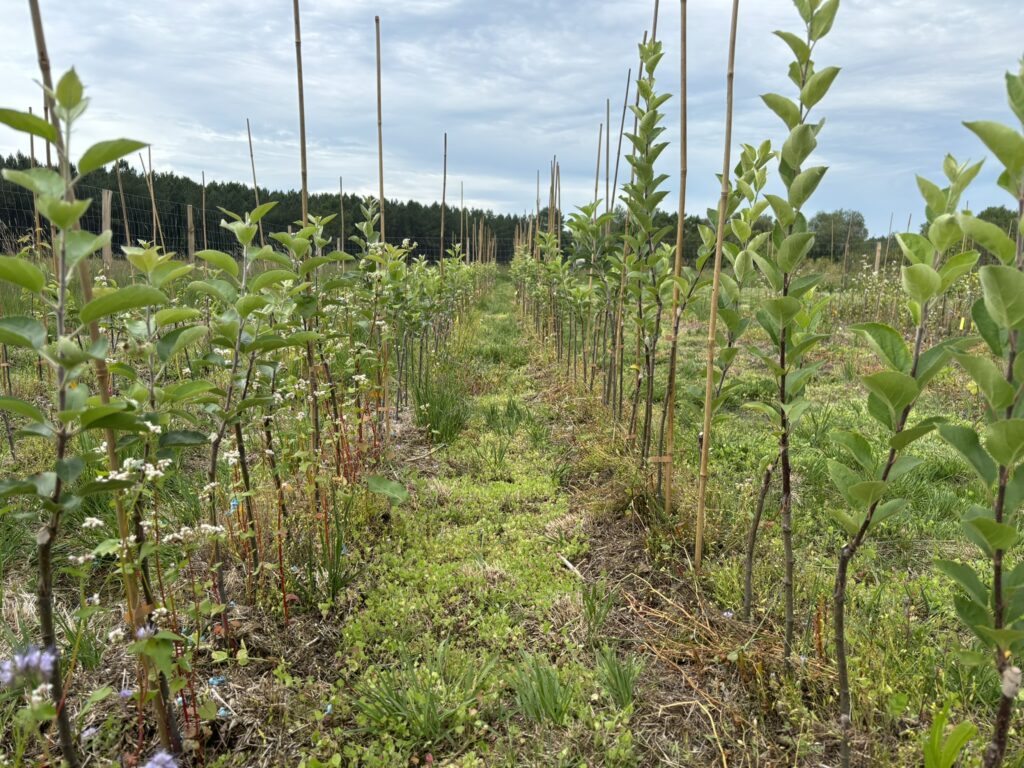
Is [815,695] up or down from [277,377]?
down

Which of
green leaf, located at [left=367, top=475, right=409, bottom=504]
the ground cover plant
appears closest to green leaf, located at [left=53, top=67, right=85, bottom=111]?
the ground cover plant

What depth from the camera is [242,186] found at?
29797mm

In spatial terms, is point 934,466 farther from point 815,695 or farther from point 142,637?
point 142,637

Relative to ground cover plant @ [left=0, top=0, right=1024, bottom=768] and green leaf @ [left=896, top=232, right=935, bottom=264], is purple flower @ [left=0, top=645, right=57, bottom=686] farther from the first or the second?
green leaf @ [left=896, top=232, right=935, bottom=264]

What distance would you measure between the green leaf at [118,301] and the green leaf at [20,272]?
11 cm

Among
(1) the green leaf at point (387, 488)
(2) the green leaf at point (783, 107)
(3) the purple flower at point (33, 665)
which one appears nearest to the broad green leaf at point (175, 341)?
(3) the purple flower at point (33, 665)

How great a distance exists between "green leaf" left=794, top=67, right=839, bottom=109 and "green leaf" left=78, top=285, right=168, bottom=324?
1.80 m

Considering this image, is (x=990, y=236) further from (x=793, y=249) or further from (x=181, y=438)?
(x=181, y=438)

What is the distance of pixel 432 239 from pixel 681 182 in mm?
38016

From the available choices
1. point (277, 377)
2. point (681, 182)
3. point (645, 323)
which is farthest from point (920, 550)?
point (277, 377)

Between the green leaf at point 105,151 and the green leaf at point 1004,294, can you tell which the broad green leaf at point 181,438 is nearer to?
the green leaf at point 105,151

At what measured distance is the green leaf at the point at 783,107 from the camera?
5.68 ft

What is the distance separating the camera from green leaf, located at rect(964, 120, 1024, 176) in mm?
1118

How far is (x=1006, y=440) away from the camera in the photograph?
1141 millimetres
